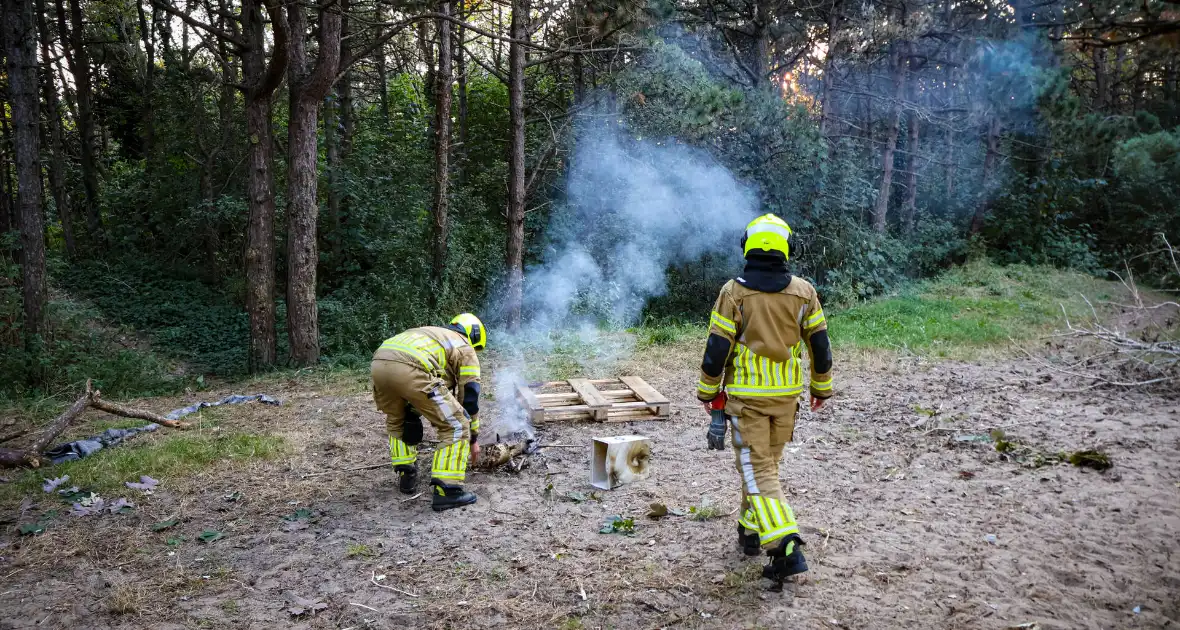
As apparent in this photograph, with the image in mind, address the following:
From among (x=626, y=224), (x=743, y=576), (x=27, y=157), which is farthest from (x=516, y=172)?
(x=743, y=576)

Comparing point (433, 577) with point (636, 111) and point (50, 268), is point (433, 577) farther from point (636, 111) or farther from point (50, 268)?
point (50, 268)

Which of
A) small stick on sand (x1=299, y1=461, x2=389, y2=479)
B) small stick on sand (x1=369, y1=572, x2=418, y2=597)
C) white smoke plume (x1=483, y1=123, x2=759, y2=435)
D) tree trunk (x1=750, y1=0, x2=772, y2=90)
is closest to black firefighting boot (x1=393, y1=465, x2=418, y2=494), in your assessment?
small stick on sand (x1=299, y1=461, x2=389, y2=479)

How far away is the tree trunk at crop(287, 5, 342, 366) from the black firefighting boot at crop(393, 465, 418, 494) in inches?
208

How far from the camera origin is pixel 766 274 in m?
3.88

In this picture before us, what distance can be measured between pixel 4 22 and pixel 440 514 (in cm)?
934

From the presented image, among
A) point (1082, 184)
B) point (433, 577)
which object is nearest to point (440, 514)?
point (433, 577)

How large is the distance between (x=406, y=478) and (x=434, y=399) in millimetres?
747

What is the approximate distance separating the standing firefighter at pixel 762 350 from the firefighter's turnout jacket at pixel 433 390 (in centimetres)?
194

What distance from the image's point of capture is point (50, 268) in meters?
12.1

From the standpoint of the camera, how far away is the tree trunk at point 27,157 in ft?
29.6

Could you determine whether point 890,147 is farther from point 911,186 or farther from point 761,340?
point 761,340

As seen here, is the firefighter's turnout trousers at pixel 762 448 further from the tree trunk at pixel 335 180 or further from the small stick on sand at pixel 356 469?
the tree trunk at pixel 335 180

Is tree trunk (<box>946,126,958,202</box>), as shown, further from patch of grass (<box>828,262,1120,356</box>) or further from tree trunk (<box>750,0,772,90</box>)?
tree trunk (<box>750,0,772,90</box>)

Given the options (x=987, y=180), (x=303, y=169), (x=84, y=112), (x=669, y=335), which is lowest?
(x=669, y=335)
